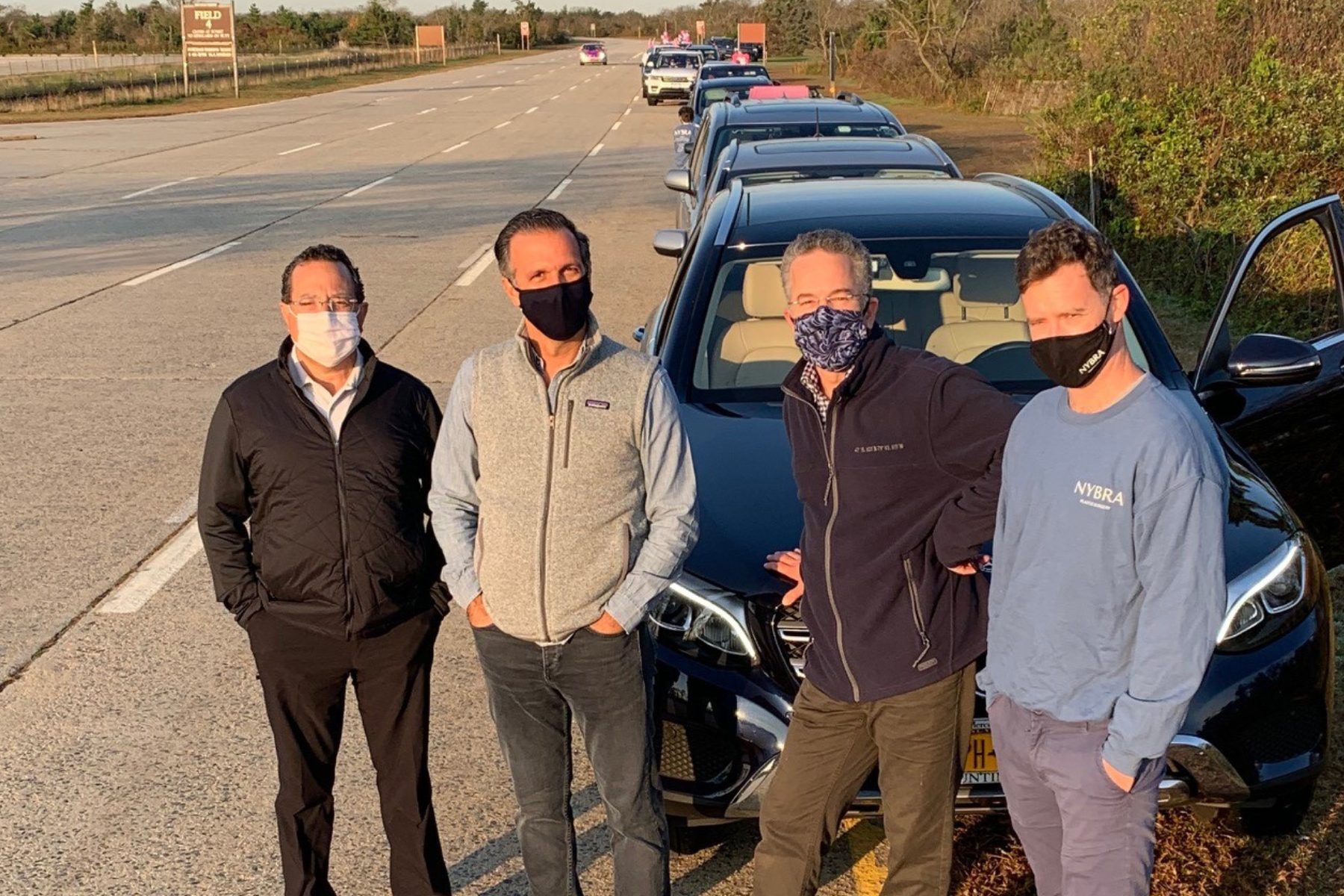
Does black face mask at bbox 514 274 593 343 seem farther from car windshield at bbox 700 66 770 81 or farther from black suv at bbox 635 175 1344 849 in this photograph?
car windshield at bbox 700 66 770 81

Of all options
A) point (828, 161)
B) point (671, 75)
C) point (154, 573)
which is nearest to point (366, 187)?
point (828, 161)

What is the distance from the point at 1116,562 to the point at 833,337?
29.9 inches

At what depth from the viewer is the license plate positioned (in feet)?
11.7

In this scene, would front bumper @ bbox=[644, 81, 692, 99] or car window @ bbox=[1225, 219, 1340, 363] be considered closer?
car window @ bbox=[1225, 219, 1340, 363]

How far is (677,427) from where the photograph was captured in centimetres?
325

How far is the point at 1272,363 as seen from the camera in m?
4.52

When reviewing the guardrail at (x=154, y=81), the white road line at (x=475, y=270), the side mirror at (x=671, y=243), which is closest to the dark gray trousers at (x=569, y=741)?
the side mirror at (x=671, y=243)

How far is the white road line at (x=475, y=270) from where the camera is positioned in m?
14.2

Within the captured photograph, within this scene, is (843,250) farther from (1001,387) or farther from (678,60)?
(678,60)

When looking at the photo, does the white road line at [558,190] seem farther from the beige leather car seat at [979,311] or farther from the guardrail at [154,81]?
the guardrail at [154,81]

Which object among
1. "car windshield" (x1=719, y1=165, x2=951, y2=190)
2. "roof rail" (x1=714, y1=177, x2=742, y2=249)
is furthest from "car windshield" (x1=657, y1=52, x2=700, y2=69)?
"roof rail" (x1=714, y1=177, x2=742, y2=249)

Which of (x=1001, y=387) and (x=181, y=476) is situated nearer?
(x=1001, y=387)

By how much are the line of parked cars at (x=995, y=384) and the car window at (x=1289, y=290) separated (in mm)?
3676

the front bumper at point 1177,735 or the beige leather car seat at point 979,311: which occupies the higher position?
the beige leather car seat at point 979,311
